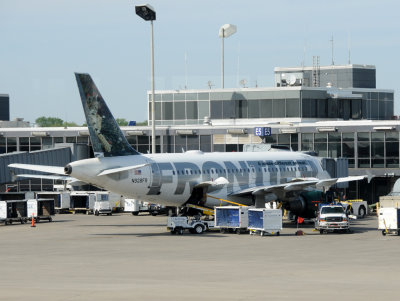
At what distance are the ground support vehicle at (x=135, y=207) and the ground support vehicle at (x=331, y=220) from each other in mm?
27867

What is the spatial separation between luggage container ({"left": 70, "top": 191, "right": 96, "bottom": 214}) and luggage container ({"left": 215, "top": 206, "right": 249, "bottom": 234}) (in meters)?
27.5

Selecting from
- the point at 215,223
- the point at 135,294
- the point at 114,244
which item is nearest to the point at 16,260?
the point at 114,244

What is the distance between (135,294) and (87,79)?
103 feet

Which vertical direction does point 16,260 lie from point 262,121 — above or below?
below

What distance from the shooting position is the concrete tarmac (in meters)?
32.7

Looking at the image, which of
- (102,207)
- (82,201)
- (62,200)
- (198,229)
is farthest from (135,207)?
(198,229)

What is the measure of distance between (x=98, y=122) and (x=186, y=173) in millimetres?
9005

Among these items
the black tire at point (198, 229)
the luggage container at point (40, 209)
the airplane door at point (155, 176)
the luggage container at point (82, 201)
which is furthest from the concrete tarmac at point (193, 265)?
the luggage container at point (82, 201)

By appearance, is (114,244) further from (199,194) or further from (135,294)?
(135,294)

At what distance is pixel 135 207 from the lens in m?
85.9

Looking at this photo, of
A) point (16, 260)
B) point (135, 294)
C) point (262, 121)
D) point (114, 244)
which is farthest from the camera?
point (262, 121)

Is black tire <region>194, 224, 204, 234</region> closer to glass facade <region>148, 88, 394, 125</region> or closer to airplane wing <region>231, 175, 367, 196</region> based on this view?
airplane wing <region>231, 175, 367, 196</region>

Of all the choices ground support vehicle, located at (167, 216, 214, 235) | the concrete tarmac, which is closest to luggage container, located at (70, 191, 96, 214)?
the concrete tarmac

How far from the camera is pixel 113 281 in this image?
119 ft
